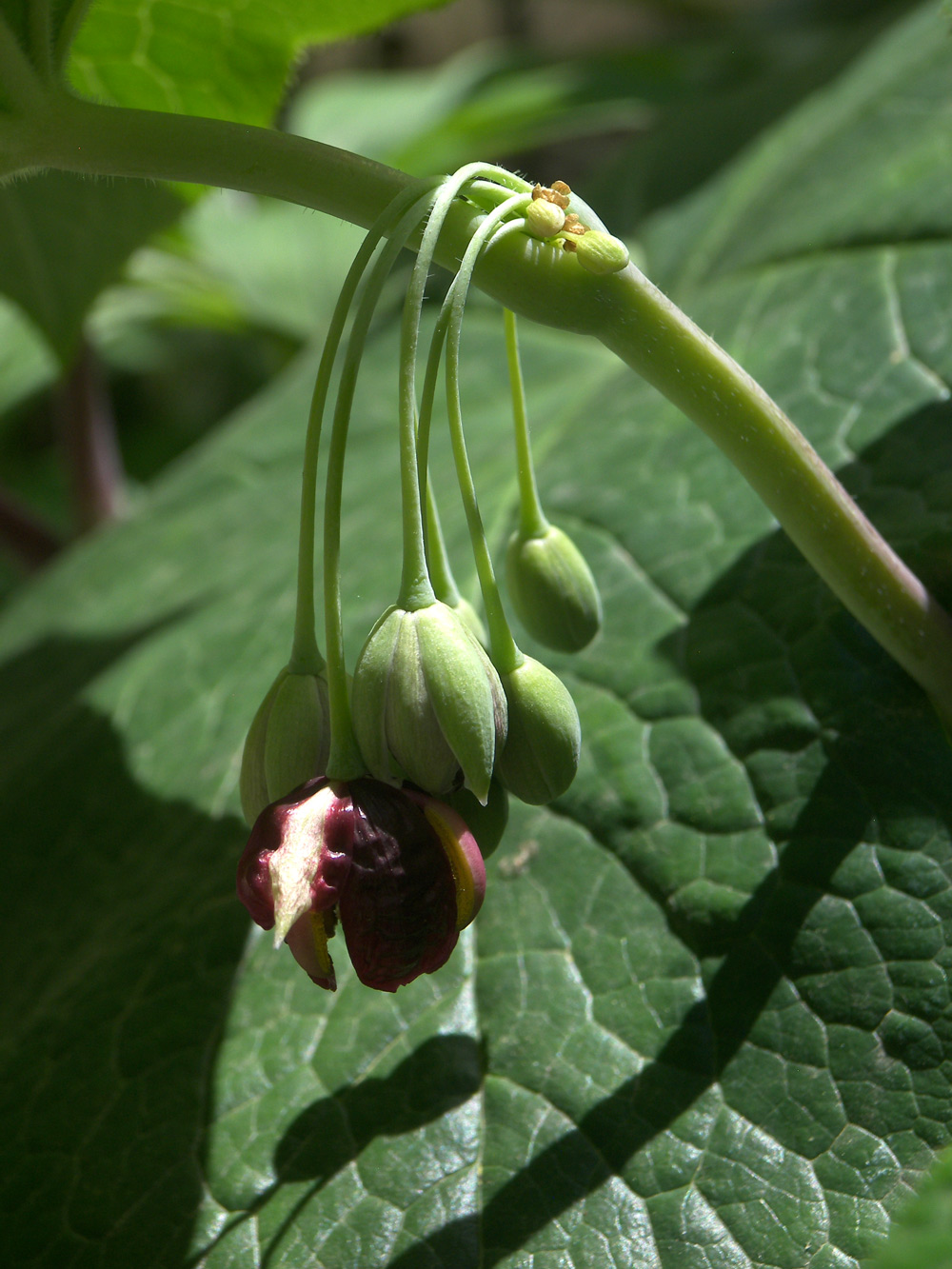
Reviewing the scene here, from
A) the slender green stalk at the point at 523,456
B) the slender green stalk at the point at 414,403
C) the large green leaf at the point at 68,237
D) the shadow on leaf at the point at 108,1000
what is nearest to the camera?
the slender green stalk at the point at 414,403

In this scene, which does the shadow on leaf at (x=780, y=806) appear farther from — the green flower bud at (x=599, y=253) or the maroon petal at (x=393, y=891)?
the green flower bud at (x=599, y=253)

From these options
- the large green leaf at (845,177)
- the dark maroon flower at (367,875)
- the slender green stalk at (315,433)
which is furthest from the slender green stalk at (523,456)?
the large green leaf at (845,177)

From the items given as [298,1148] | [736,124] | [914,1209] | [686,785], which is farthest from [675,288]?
[914,1209]

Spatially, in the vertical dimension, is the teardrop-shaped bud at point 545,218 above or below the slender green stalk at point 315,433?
above

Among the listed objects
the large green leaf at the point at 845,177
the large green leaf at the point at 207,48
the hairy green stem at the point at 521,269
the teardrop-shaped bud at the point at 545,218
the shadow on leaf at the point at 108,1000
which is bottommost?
the shadow on leaf at the point at 108,1000

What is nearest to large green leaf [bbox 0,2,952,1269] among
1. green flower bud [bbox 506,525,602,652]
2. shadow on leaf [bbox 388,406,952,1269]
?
shadow on leaf [bbox 388,406,952,1269]

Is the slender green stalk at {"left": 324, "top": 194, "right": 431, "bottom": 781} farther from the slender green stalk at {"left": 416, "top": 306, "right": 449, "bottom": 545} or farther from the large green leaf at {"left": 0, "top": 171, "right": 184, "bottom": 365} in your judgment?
the large green leaf at {"left": 0, "top": 171, "right": 184, "bottom": 365}
